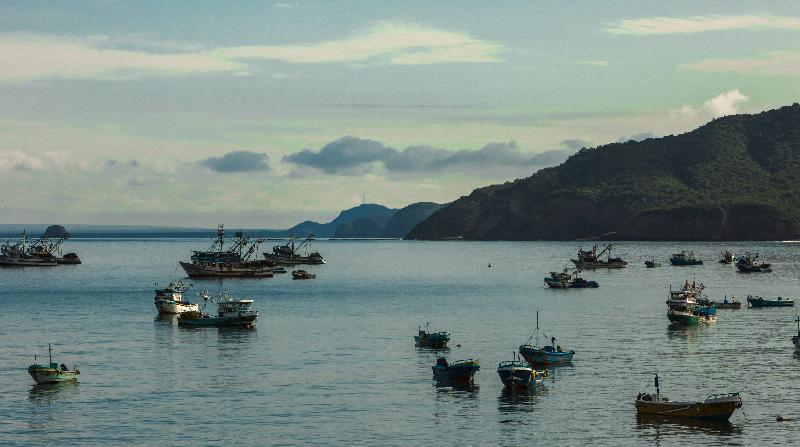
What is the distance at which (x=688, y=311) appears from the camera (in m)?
156

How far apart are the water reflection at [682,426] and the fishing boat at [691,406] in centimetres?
45

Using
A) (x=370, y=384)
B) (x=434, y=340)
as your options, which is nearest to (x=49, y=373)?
(x=370, y=384)

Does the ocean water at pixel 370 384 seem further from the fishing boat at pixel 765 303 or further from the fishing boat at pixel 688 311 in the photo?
the fishing boat at pixel 765 303

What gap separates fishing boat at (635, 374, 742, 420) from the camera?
8231cm

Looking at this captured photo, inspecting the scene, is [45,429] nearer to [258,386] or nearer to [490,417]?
[258,386]

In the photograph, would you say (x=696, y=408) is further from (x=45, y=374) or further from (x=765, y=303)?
(x=765, y=303)

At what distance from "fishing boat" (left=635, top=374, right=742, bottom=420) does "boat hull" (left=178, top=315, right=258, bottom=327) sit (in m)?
74.5

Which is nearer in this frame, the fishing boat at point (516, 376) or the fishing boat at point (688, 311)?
the fishing boat at point (516, 376)

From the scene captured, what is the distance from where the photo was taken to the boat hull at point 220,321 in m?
148

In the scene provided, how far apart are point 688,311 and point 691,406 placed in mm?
74799

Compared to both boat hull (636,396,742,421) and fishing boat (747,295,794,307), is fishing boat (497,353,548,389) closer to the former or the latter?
boat hull (636,396,742,421)

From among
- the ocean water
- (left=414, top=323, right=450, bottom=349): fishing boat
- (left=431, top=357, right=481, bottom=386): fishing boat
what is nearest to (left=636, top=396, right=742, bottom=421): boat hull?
the ocean water

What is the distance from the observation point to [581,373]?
10450cm

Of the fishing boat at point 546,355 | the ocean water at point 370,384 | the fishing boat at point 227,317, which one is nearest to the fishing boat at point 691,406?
the ocean water at point 370,384
